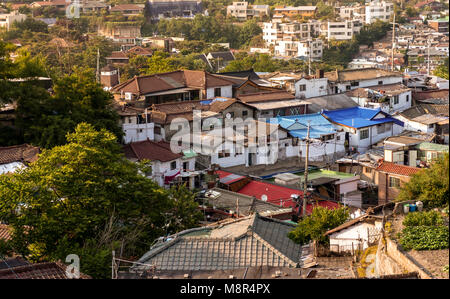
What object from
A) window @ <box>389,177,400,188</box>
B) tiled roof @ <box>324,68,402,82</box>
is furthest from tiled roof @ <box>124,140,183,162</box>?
tiled roof @ <box>324,68,402,82</box>

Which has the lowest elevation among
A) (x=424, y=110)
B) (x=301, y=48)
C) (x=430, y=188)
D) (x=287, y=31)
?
(x=424, y=110)

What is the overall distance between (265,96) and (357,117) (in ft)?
6.20

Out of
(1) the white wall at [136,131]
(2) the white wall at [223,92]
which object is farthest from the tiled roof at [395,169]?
(2) the white wall at [223,92]

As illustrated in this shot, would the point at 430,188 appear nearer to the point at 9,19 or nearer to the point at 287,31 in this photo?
the point at 9,19

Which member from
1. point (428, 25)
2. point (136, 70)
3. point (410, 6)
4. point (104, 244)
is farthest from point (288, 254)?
point (410, 6)

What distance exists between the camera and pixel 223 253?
4918 mm

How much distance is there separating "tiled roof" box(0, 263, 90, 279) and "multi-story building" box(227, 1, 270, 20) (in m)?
30.7

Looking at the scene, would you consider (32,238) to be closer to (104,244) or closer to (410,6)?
(104,244)

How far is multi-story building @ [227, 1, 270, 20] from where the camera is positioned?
3403 cm

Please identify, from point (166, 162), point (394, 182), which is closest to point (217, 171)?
point (166, 162)

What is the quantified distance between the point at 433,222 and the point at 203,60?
18806 millimetres

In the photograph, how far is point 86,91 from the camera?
9.90m

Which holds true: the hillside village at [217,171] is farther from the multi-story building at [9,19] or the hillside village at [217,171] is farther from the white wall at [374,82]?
the multi-story building at [9,19]

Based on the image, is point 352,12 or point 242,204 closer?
point 242,204
